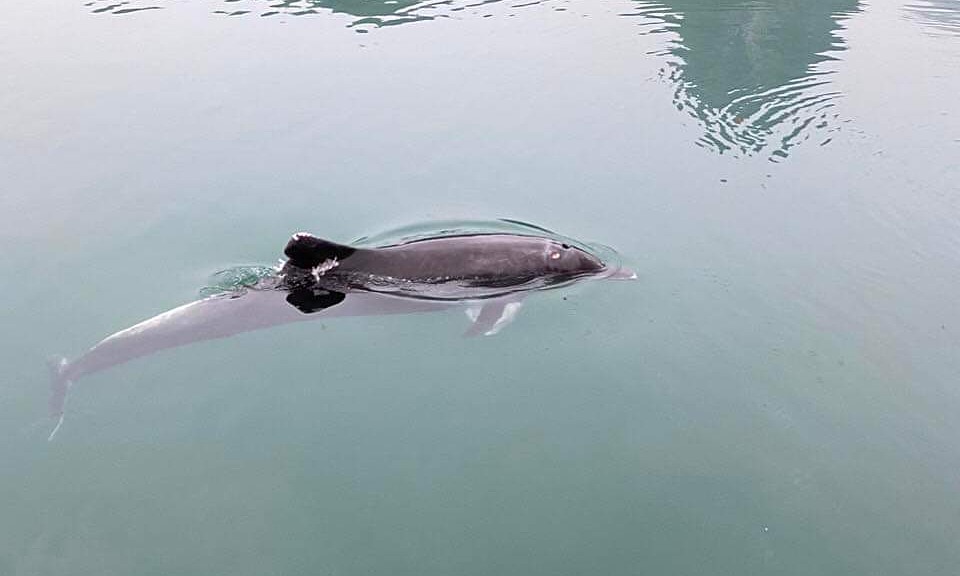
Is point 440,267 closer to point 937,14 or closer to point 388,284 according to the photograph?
point 388,284

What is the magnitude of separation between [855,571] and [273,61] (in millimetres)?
25957

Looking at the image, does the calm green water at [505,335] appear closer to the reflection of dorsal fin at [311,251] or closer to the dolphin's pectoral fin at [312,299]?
the dolphin's pectoral fin at [312,299]

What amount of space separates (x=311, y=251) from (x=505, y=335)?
12.8 ft

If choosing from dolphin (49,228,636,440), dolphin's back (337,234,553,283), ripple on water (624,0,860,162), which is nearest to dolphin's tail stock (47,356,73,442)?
dolphin (49,228,636,440)

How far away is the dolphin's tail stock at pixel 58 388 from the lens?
1382cm

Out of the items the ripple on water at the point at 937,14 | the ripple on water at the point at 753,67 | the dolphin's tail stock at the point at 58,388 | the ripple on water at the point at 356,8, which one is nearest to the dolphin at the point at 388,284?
the dolphin's tail stock at the point at 58,388

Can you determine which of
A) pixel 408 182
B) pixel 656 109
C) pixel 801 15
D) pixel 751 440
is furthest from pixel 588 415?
pixel 801 15

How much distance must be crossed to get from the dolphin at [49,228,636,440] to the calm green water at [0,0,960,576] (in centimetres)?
38

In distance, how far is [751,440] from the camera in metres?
13.3

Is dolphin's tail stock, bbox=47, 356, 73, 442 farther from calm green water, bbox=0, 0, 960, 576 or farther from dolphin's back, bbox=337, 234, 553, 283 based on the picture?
dolphin's back, bbox=337, 234, 553, 283

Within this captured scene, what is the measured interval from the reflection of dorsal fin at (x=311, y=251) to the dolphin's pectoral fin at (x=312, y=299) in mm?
578

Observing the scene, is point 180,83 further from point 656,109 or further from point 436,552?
point 436,552

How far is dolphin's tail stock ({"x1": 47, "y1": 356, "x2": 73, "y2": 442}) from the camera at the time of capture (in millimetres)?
13820

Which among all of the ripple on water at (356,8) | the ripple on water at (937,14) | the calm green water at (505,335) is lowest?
the calm green water at (505,335)
